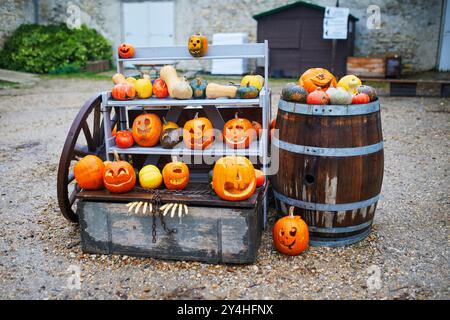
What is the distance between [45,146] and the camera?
689 cm

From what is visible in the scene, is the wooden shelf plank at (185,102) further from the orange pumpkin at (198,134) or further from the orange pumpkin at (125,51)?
the orange pumpkin at (125,51)

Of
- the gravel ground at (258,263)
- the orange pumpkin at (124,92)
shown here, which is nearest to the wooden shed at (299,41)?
the gravel ground at (258,263)

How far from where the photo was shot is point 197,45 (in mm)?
3689

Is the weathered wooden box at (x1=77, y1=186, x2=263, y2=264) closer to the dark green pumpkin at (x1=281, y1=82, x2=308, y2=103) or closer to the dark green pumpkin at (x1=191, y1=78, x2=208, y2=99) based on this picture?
the dark green pumpkin at (x1=281, y1=82, x2=308, y2=103)

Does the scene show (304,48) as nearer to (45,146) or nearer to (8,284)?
(45,146)

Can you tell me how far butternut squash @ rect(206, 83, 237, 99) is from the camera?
3.62 metres

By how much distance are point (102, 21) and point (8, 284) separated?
14.7 metres

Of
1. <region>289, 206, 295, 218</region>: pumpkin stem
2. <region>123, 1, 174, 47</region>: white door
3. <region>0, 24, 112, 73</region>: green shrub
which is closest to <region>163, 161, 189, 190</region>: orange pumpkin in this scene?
<region>289, 206, 295, 218</region>: pumpkin stem

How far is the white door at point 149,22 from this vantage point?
51.2 feet

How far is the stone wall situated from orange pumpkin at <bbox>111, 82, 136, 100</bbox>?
12.0 m

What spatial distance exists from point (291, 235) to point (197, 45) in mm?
1709

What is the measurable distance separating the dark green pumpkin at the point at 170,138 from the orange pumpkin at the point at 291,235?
43.0 inches

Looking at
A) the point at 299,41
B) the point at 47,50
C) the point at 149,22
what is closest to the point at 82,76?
the point at 47,50
